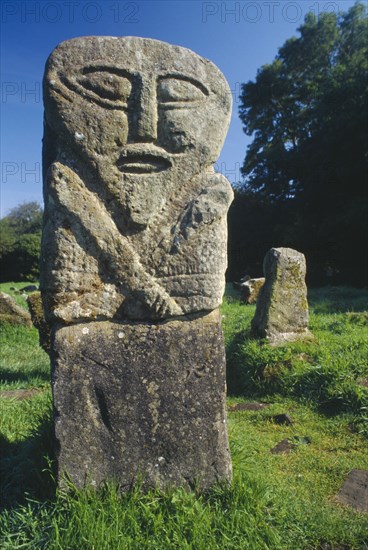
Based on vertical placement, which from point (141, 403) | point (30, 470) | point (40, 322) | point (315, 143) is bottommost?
point (30, 470)

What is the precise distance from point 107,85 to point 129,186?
2.09 ft

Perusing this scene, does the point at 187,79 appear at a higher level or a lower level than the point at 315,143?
lower

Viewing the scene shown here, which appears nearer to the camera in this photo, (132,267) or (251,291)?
(132,267)

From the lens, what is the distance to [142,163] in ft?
9.51

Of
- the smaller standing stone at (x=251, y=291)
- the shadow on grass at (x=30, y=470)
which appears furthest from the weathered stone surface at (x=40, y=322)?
the smaller standing stone at (x=251, y=291)

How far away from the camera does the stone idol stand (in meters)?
2.76

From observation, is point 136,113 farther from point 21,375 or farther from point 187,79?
point 21,375

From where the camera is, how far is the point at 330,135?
21234mm

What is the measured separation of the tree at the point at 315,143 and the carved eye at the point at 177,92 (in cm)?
1766

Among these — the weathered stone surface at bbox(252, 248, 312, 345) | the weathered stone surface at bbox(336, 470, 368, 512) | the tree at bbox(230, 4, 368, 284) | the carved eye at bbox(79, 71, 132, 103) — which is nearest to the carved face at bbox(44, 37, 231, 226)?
the carved eye at bbox(79, 71, 132, 103)

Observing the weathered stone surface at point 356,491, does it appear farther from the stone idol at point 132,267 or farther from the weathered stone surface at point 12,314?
the weathered stone surface at point 12,314

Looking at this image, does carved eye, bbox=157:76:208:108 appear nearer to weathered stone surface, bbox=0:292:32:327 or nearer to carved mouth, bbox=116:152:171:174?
carved mouth, bbox=116:152:171:174

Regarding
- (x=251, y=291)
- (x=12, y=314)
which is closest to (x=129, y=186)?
(x=12, y=314)

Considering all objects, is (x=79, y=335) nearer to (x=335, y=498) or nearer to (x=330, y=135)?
(x=335, y=498)
